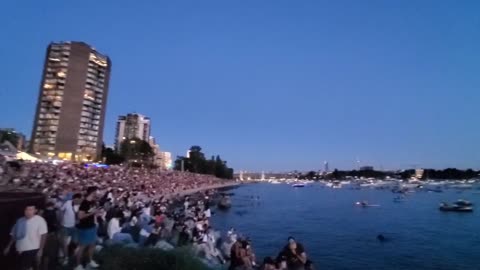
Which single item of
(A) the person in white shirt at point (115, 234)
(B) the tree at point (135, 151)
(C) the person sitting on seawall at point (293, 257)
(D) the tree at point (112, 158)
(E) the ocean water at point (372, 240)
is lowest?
(E) the ocean water at point (372, 240)

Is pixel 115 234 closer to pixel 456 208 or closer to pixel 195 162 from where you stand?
pixel 456 208

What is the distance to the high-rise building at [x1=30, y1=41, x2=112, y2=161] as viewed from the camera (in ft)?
399

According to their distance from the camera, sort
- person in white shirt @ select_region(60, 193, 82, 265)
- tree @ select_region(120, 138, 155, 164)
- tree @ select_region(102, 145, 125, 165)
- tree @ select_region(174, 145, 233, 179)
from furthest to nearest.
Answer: tree @ select_region(174, 145, 233, 179)
tree @ select_region(120, 138, 155, 164)
tree @ select_region(102, 145, 125, 165)
person in white shirt @ select_region(60, 193, 82, 265)

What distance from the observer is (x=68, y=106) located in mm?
124000

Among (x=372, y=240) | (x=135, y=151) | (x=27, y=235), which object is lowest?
(x=372, y=240)

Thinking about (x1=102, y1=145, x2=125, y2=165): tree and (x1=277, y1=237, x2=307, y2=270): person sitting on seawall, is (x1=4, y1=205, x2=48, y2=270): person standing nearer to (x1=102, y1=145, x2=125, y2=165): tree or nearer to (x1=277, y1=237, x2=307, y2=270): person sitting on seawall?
(x1=277, y1=237, x2=307, y2=270): person sitting on seawall

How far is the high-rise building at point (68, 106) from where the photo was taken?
121500 millimetres

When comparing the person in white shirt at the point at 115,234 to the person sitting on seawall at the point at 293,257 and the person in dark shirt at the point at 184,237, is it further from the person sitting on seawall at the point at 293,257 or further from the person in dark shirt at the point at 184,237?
the person sitting on seawall at the point at 293,257

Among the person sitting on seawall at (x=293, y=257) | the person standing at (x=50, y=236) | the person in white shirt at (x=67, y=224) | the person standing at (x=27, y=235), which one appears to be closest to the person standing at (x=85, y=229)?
the person standing at (x=50, y=236)

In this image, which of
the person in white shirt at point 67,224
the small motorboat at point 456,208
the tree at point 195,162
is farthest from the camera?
the tree at point 195,162

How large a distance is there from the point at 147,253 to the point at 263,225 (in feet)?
121

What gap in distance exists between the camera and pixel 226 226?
148 ft

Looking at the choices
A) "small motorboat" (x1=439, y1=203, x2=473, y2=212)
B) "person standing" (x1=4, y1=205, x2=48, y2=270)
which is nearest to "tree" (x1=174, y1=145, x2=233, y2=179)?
"small motorboat" (x1=439, y1=203, x2=473, y2=212)

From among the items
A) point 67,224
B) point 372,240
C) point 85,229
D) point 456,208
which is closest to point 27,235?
point 85,229
